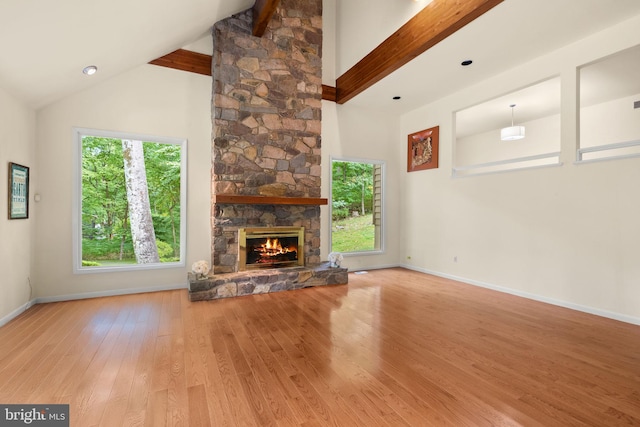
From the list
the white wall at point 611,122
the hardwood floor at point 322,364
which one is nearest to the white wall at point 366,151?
the hardwood floor at point 322,364

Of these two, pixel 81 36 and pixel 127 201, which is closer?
pixel 81 36

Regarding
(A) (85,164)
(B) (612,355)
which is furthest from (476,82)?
(A) (85,164)

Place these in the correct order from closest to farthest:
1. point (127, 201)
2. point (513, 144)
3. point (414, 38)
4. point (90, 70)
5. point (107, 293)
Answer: point (90, 70)
point (414, 38)
point (107, 293)
point (127, 201)
point (513, 144)

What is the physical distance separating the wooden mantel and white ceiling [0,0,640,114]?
6.81ft

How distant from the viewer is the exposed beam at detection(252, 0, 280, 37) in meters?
3.98

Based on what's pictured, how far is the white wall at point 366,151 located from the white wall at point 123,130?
216 centimetres

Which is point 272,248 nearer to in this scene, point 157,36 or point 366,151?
point 366,151

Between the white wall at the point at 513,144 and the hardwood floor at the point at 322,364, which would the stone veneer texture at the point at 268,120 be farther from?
the white wall at the point at 513,144

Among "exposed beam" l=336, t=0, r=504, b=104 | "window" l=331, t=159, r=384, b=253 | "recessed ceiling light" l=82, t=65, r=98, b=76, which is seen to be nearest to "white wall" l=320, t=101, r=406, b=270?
"window" l=331, t=159, r=384, b=253

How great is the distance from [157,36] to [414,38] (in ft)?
10.6

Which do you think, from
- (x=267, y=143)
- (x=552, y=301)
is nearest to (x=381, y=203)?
(x=267, y=143)

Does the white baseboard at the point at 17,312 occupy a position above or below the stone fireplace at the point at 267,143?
below

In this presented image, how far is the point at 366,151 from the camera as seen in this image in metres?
6.09

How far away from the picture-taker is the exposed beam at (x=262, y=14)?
398 centimetres
